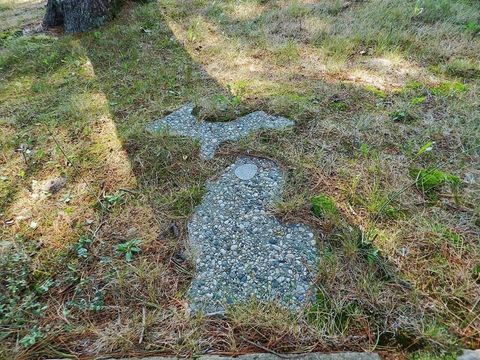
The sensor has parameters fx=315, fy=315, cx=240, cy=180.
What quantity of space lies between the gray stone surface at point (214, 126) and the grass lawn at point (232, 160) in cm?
10

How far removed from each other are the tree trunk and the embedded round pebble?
3593 mm

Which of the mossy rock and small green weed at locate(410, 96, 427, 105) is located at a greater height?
small green weed at locate(410, 96, 427, 105)

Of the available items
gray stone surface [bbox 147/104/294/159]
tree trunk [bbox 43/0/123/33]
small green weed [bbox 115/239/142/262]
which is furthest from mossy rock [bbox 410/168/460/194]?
tree trunk [bbox 43/0/123/33]

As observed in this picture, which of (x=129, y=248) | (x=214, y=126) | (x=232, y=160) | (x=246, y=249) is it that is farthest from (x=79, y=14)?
(x=246, y=249)

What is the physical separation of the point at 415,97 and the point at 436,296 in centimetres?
208

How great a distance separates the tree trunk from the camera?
437 centimetres

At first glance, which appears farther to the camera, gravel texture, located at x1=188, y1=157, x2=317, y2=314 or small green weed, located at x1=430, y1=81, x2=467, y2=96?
small green weed, located at x1=430, y1=81, x2=467, y2=96

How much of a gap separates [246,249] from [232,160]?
2.73 ft

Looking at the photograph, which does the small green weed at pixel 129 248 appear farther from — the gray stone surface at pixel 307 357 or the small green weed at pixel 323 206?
the small green weed at pixel 323 206

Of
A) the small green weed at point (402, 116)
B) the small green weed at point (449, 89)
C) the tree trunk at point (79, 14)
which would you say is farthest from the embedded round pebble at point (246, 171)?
the tree trunk at point (79, 14)

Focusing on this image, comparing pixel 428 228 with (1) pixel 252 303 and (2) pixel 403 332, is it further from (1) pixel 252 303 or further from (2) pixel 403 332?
(1) pixel 252 303

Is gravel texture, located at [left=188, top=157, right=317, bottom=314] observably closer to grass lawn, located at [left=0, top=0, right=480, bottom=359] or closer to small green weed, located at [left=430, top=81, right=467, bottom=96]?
grass lawn, located at [left=0, top=0, right=480, bottom=359]

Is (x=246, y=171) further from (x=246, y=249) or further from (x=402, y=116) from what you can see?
(x=402, y=116)

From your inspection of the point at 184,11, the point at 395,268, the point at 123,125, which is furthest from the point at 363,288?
the point at 184,11
